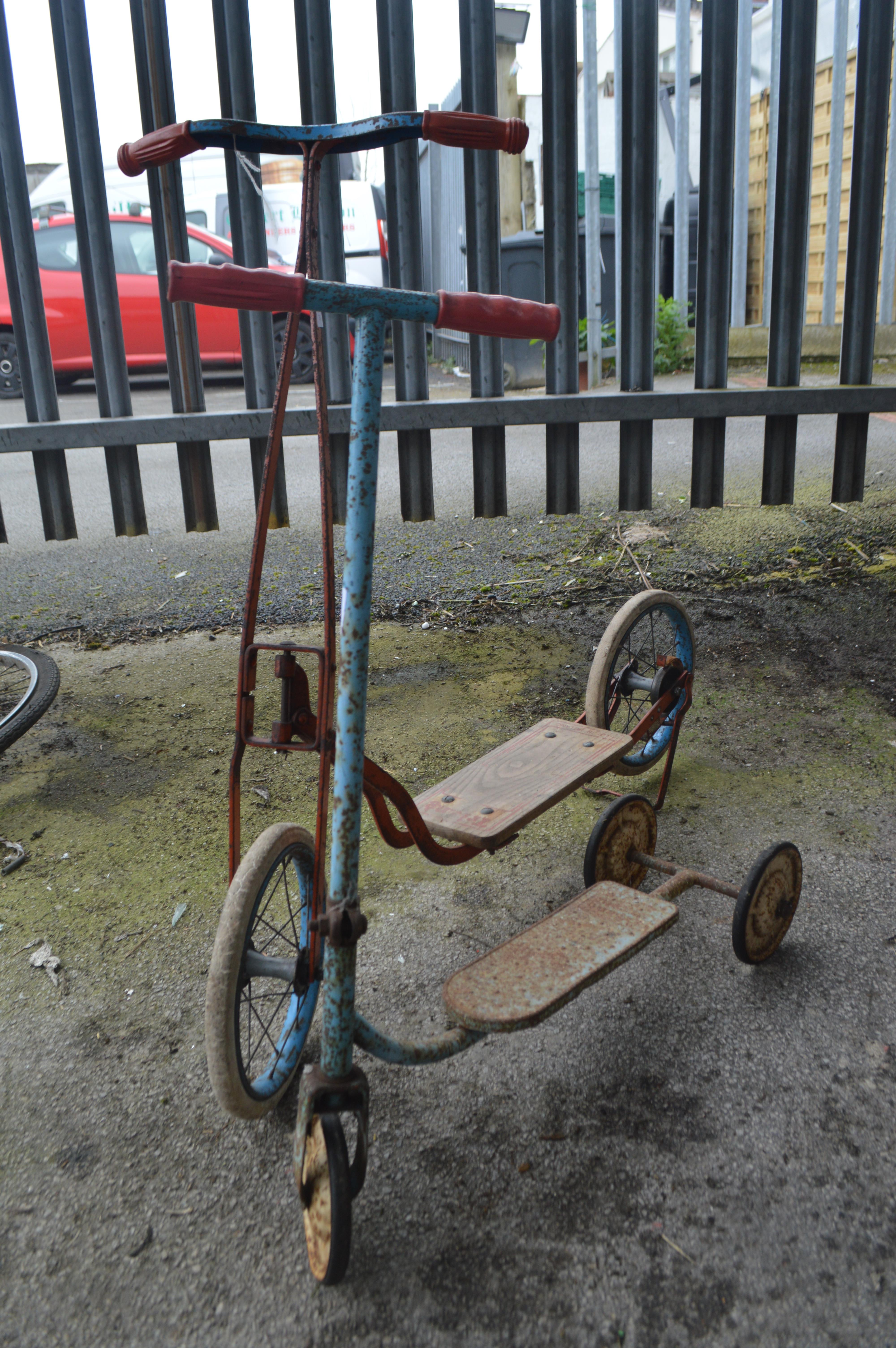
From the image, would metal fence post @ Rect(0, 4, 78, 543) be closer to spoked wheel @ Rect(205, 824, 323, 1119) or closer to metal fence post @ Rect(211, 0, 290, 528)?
metal fence post @ Rect(211, 0, 290, 528)

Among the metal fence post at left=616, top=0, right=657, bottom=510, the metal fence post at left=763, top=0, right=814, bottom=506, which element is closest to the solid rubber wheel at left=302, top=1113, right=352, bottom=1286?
the metal fence post at left=616, top=0, right=657, bottom=510

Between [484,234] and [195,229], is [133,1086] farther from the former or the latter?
[195,229]

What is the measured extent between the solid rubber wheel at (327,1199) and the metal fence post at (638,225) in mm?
2735

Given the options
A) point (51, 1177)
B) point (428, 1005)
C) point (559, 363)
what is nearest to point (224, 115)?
point (559, 363)

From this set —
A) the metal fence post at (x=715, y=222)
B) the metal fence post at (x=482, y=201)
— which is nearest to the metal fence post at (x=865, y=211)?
the metal fence post at (x=715, y=222)

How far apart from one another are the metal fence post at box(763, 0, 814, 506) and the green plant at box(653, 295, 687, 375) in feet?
17.9

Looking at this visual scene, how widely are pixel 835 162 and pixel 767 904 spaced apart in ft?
26.8

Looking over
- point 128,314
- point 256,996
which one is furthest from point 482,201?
point 128,314

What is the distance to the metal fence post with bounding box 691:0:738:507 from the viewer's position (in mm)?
3330

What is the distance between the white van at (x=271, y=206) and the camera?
11633mm

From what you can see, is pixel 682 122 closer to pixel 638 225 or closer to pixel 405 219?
pixel 638 225

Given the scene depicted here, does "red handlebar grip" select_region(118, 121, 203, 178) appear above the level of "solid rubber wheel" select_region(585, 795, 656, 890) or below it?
above

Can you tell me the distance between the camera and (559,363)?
3.54 meters

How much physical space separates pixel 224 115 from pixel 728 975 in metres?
3.04
